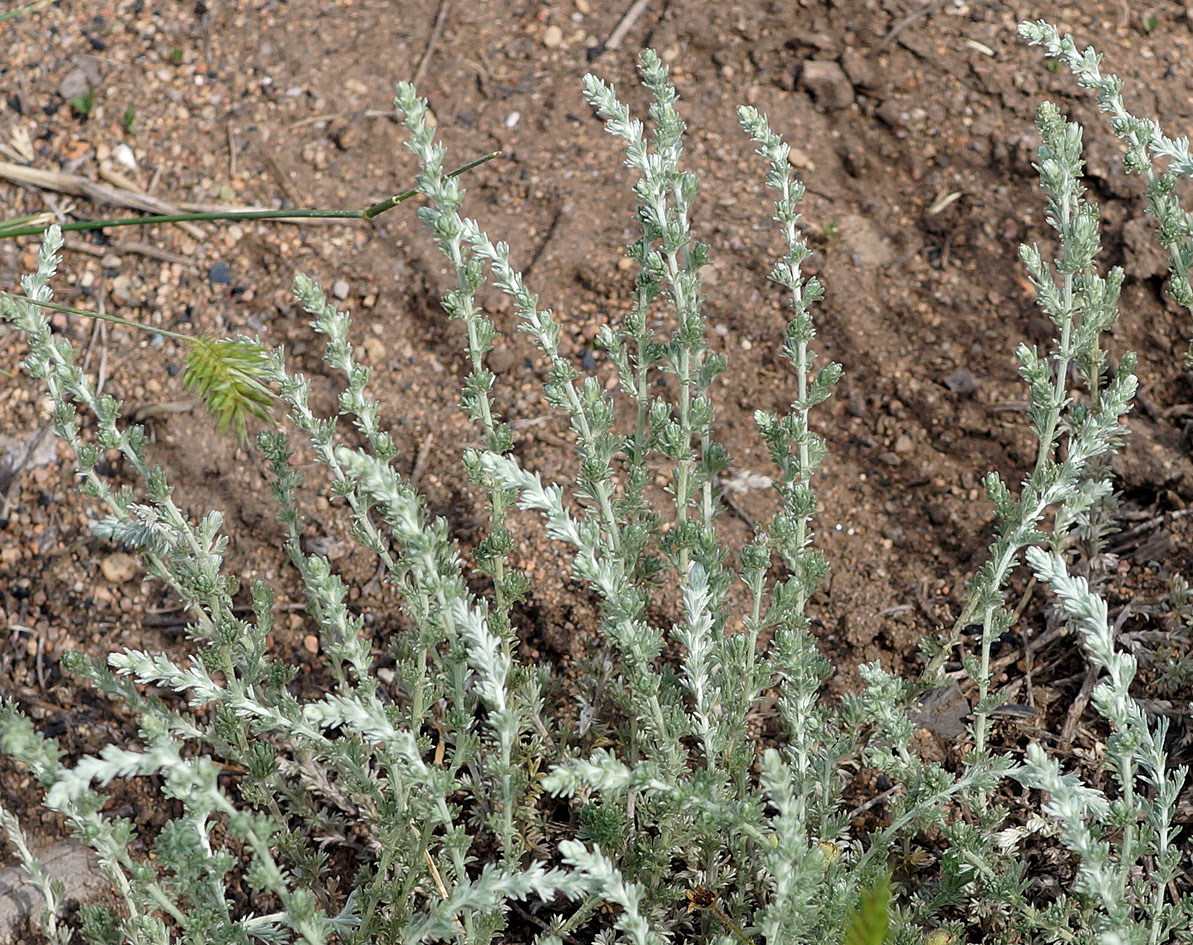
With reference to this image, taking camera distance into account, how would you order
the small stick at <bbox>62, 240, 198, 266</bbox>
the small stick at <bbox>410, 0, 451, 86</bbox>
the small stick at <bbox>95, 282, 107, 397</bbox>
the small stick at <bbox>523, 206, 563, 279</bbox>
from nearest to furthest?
the small stick at <bbox>95, 282, 107, 397</bbox> < the small stick at <bbox>523, 206, 563, 279</bbox> < the small stick at <bbox>62, 240, 198, 266</bbox> < the small stick at <bbox>410, 0, 451, 86</bbox>

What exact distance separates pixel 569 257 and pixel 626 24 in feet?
3.78

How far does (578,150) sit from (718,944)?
312 cm

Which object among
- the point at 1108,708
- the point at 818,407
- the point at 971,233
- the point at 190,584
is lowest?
the point at 190,584

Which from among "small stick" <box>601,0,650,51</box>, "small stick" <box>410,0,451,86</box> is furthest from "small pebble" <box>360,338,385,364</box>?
"small stick" <box>601,0,650,51</box>

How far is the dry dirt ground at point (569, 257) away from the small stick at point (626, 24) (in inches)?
2.0

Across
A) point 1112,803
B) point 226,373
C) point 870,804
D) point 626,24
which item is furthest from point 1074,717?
point 626,24

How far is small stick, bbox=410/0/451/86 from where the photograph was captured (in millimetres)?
4566

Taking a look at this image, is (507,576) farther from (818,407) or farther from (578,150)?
(578,150)

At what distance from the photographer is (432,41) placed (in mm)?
4672

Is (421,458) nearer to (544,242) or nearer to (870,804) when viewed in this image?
(544,242)

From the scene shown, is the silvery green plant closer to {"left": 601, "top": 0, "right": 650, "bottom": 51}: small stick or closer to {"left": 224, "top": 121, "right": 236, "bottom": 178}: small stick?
{"left": 601, "top": 0, "right": 650, "bottom": 51}: small stick

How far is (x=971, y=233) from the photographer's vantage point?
412 cm

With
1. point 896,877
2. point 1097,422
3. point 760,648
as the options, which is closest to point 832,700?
point 760,648

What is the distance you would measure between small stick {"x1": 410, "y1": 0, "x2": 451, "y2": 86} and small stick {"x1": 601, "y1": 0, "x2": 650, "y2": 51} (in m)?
0.68
